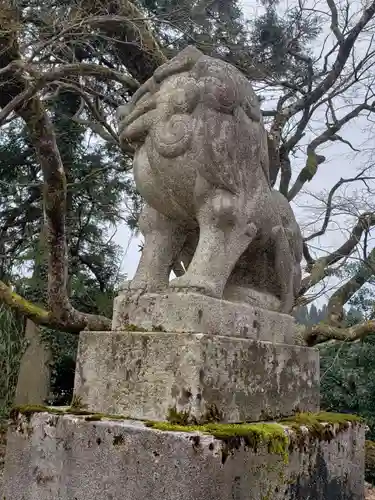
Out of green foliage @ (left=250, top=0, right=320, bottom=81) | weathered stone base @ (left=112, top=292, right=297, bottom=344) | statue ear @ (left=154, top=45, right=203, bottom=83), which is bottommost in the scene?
weathered stone base @ (left=112, top=292, right=297, bottom=344)

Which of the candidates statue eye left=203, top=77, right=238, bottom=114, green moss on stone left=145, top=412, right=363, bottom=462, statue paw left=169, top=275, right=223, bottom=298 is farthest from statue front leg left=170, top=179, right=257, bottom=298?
green moss on stone left=145, top=412, right=363, bottom=462

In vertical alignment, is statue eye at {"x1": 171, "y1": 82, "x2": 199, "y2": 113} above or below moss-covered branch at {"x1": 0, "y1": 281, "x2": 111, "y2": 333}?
above

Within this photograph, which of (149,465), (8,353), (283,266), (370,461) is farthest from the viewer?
(8,353)

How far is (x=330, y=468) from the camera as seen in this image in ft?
7.90

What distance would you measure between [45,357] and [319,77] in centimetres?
657

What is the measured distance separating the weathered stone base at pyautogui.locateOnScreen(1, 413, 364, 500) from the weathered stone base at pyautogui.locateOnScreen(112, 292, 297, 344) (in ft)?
1.33

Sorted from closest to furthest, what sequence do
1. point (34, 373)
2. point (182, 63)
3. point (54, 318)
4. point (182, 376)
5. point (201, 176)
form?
point (182, 376) < point (201, 176) < point (182, 63) < point (54, 318) < point (34, 373)

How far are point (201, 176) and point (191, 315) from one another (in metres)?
0.59

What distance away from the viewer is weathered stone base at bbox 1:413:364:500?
1779 mm

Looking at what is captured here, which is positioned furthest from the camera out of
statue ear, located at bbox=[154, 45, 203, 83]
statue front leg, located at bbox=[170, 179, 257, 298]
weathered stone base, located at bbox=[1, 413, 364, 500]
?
statue ear, located at bbox=[154, 45, 203, 83]

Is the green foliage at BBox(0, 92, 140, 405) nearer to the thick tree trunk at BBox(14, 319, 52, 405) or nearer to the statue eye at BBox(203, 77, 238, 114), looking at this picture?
the thick tree trunk at BBox(14, 319, 52, 405)

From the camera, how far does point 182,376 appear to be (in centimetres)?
198

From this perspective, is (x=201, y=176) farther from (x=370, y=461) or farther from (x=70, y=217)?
(x=70, y=217)

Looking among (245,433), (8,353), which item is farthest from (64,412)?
(8,353)
